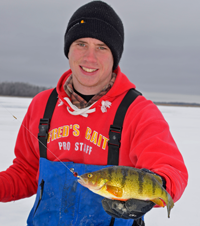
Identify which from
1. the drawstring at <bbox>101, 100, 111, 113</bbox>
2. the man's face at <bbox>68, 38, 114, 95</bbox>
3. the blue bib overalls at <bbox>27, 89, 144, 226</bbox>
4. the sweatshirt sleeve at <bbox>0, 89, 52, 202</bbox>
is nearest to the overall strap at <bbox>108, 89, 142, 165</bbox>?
the blue bib overalls at <bbox>27, 89, 144, 226</bbox>

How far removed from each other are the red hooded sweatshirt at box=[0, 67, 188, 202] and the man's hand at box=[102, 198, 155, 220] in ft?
0.74

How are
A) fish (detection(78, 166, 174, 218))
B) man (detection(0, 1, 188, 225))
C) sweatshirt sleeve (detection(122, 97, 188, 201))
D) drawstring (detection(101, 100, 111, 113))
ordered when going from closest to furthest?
fish (detection(78, 166, 174, 218)), sweatshirt sleeve (detection(122, 97, 188, 201)), man (detection(0, 1, 188, 225)), drawstring (detection(101, 100, 111, 113))

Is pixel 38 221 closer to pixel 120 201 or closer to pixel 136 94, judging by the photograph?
pixel 120 201

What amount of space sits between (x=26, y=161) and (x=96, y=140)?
0.97 meters

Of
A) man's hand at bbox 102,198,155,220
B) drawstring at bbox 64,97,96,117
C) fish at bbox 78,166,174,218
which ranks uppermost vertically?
drawstring at bbox 64,97,96,117

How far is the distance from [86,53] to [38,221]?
1616 mm

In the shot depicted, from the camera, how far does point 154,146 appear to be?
5.67ft

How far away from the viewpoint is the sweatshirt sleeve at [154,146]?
1518mm

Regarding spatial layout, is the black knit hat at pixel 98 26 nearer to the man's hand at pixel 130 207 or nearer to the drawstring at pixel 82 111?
the drawstring at pixel 82 111

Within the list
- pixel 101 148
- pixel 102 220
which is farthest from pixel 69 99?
pixel 102 220

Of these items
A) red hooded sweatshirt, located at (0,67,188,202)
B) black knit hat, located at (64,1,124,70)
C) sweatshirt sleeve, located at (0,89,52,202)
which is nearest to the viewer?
red hooded sweatshirt, located at (0,67,188,202)

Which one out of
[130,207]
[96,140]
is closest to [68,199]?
[96,140]

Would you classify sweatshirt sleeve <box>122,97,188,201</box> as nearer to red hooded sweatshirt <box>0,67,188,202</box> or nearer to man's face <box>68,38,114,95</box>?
red hooded sweatshirt <box>0,67,188,202</box>

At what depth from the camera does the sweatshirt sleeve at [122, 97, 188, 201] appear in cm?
152
